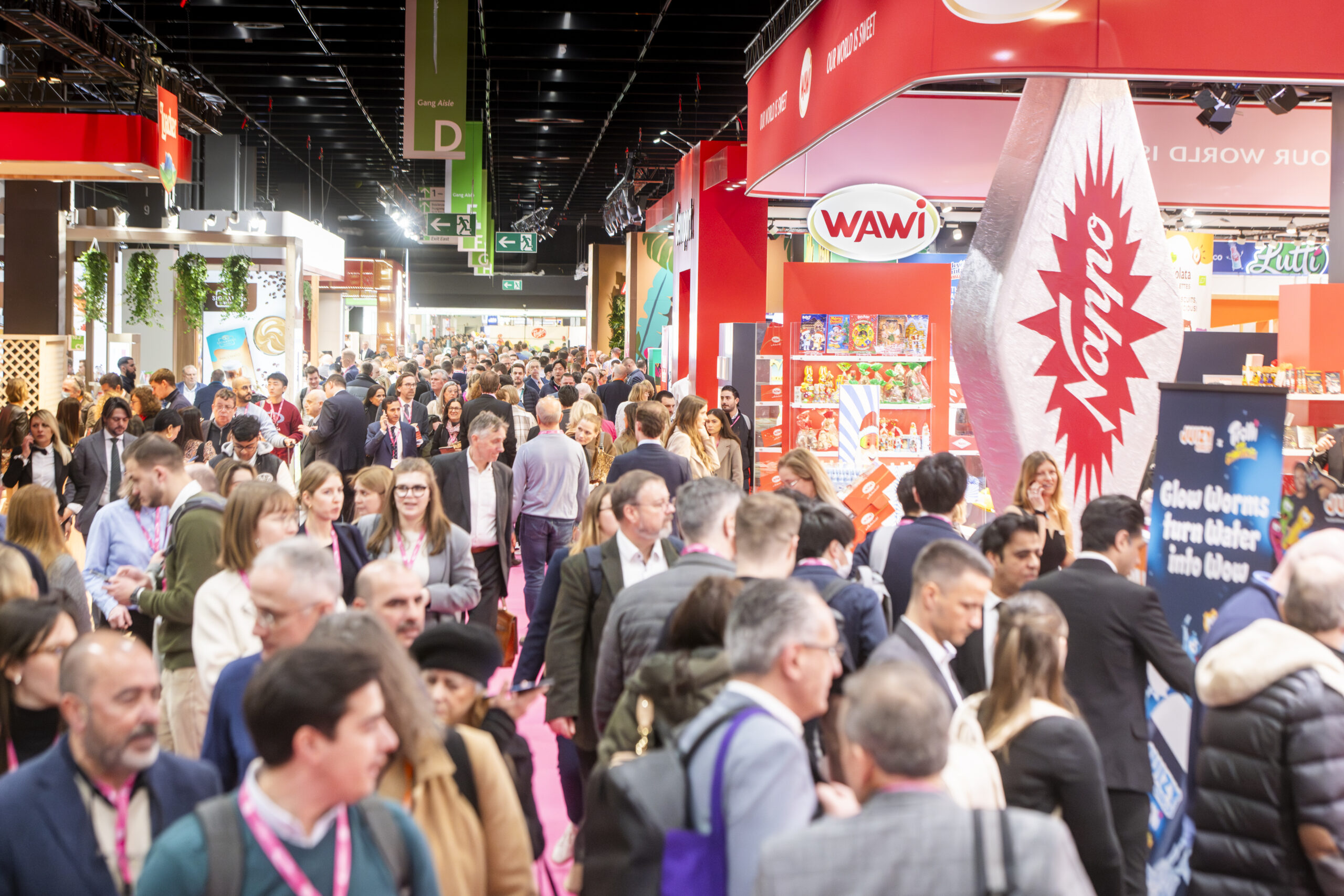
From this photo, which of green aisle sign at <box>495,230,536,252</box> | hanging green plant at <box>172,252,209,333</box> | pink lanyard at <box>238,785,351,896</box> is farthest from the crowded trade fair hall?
green aisle sign at <box>495,230,536,252</box>

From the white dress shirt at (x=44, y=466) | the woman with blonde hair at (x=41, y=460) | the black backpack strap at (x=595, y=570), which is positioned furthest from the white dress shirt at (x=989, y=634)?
the white dress shirt at (x=44, y=466)

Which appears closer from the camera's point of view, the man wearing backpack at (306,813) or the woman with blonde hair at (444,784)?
the man wearing backpack at (306,813)

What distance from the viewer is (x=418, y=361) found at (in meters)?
24.7

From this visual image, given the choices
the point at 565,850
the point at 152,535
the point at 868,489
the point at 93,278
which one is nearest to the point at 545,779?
the point at 565,850

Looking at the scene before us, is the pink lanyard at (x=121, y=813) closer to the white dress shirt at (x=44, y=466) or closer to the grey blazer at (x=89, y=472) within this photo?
the grey blazer at (x=89, y=472)

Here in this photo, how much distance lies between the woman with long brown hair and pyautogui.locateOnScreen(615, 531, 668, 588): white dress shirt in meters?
1.44

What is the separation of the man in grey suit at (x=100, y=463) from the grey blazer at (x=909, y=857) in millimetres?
6425

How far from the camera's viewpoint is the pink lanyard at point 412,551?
14.1 feet

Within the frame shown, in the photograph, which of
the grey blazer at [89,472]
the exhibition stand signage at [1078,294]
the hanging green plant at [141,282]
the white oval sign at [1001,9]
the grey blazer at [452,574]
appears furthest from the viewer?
the hanging green plant at [141,282]

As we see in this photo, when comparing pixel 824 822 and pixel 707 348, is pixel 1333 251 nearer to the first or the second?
pixel 707 348

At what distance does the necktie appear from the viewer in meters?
7.27

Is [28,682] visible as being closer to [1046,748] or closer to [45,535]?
[45,535]

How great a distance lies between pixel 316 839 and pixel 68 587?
2.83 meters

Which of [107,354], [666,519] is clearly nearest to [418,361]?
[107,354]
